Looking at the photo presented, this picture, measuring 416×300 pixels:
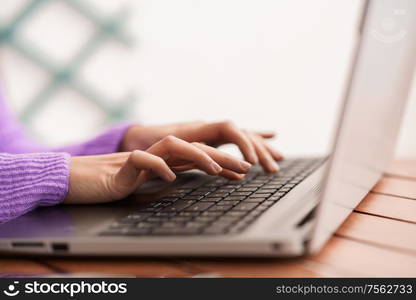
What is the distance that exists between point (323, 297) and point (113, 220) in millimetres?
152

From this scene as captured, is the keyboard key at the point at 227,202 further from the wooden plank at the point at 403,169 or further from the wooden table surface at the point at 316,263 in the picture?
the wooden plank at the point at 403,169

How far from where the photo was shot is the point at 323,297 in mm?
257

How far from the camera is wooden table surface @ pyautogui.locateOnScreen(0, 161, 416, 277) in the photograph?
28 centimetres

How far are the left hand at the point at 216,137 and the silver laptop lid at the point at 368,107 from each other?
110mm

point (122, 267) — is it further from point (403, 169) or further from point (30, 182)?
point (403, 169)

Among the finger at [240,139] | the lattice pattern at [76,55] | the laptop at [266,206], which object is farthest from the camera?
the lattice pattern at [76,55]

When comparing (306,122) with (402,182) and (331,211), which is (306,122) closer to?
(402,182)

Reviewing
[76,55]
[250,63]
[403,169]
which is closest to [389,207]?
[403,169]

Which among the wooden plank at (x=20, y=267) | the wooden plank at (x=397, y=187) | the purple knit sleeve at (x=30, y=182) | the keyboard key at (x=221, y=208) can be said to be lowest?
the wooden plank at (x=20, y=267)

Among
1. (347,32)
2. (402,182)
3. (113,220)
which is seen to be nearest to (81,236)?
(113,220)

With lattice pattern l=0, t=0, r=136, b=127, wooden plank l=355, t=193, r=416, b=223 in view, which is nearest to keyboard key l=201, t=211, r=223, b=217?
wooden plank l=355, t=193, r=416, b=223

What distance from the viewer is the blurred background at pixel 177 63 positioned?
5.57ft

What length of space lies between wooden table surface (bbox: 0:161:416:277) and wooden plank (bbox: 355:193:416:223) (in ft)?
0.06

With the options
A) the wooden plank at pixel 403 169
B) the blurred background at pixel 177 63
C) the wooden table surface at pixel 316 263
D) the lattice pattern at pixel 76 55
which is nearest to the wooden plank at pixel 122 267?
the wooden table surface at pixel 316 263
